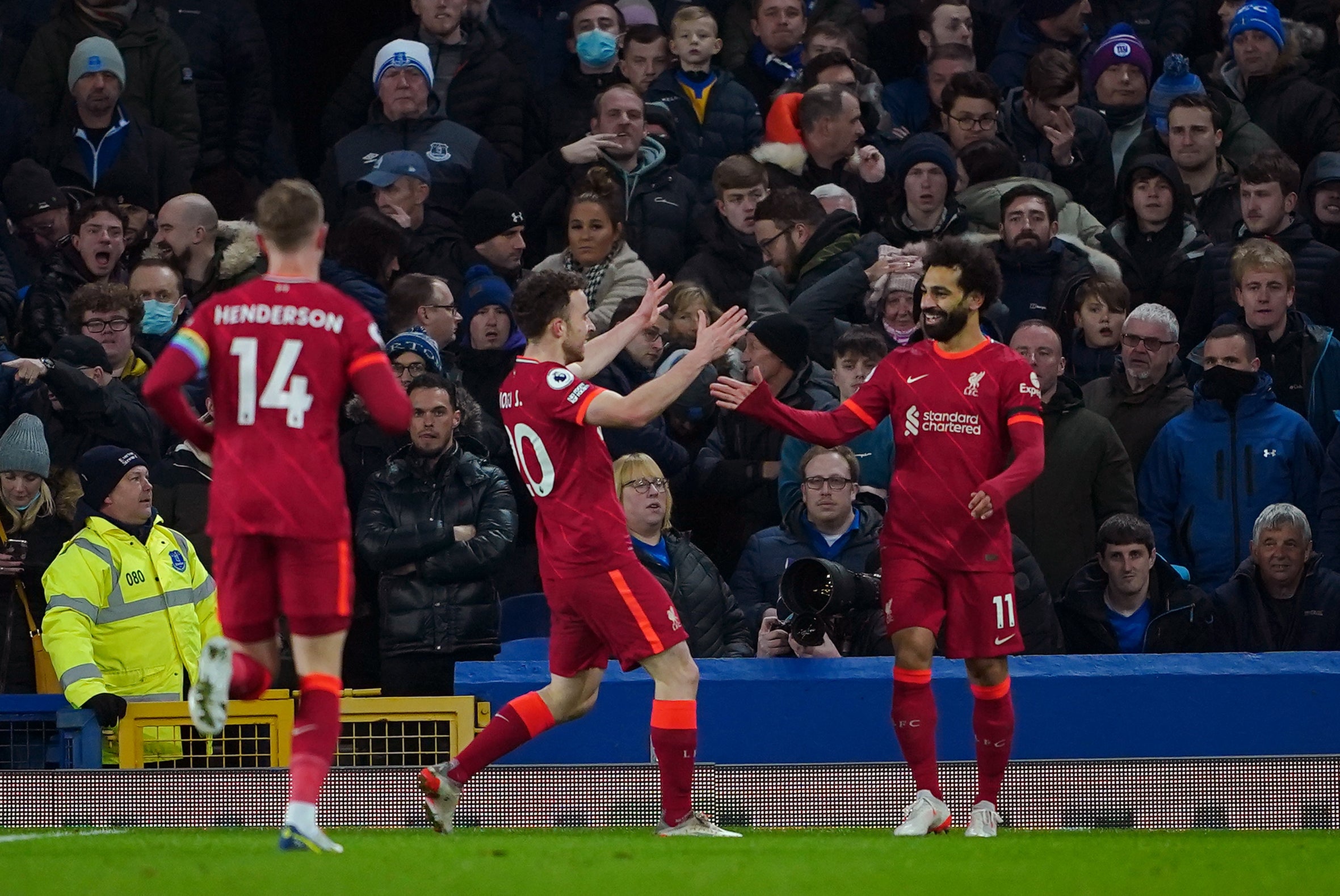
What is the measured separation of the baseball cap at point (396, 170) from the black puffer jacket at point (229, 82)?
193 cm

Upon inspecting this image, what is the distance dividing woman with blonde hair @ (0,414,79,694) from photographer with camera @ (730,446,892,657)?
326cm

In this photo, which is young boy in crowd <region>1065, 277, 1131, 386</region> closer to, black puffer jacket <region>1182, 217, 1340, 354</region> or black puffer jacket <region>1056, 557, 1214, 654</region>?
black puffer jacket <region>1182, 217, 1340, 354</region>

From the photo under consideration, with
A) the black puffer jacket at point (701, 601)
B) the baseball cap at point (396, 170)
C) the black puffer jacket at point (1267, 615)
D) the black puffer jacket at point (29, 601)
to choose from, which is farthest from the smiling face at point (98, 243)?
the black puffer jacket at point (1267, 615)

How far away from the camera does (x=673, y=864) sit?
6430mm

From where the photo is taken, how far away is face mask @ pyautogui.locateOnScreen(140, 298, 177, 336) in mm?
11164

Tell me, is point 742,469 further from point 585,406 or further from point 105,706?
point 105,706

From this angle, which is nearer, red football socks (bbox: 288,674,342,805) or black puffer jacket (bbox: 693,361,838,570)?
red football socks (bbox: 288,674,342,805)

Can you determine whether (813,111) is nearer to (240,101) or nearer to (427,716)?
(240,101)

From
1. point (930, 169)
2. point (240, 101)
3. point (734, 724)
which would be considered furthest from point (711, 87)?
point (734, 724)

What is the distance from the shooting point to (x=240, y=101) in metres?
13.8

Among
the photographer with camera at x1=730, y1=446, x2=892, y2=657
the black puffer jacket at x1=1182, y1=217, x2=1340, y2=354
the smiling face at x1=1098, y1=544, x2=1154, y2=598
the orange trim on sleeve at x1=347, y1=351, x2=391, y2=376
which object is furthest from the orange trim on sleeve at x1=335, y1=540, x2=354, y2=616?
the black puffer jacket at x1=1182, y1=217, x2=1340, y2=354

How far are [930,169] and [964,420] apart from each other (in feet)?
14.2

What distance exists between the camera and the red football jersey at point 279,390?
20.9 feet

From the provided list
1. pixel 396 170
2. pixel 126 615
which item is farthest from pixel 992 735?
pixel 396 170
